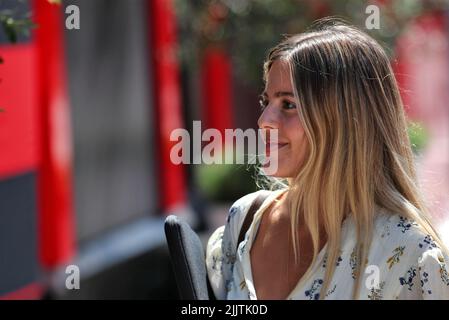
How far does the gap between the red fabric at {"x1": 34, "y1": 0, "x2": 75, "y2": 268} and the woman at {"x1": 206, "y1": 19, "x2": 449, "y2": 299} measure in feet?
12.2

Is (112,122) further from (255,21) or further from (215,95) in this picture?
(215,95)

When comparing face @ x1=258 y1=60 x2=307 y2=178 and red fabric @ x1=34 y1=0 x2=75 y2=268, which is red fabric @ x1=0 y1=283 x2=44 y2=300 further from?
face @ x1=258 y1=60 x2=307 y2=178

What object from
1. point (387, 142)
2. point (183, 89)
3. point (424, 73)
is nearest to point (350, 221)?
point (387, 142)

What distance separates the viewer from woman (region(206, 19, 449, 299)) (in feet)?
7.38

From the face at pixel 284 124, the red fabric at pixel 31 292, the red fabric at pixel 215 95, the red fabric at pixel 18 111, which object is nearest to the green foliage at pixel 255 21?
the red fabric at pixel 18 111

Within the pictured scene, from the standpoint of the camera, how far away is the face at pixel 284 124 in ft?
7.91

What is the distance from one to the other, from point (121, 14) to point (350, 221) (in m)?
5.99

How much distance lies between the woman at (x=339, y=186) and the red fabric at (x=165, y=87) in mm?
6176

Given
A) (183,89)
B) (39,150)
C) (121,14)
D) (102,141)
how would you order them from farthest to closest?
(183,89) < (121,14) < (102,141) < (39,150)

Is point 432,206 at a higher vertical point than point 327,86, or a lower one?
lower

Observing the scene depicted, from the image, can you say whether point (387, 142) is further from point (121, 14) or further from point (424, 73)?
point (424, 73)

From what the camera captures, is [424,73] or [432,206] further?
[424,73]

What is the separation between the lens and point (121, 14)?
8023 millimetres
